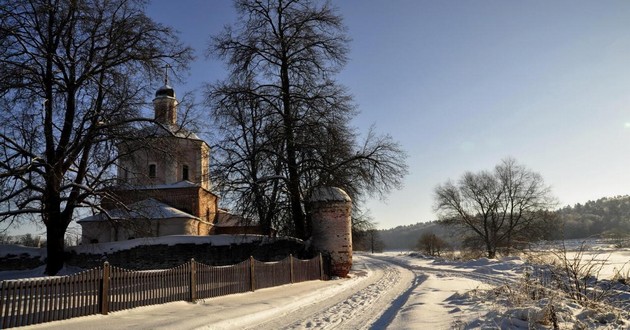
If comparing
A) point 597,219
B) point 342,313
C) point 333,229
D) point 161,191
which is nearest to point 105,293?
point 342,313

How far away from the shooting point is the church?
20531 mm

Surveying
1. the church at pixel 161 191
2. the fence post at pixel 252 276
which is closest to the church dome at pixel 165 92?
the church at pixel 161 191

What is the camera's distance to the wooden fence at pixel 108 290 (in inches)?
321

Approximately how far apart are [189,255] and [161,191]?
43.7 ft

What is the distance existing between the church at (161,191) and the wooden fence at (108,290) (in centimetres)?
887

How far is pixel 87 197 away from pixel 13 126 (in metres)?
4.38

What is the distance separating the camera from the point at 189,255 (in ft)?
76.1

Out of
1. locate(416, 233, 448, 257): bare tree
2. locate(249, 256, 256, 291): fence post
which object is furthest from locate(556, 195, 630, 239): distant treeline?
locate(249, 256, 256, 291): fence post

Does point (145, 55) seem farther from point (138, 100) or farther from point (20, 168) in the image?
point (20, 168)

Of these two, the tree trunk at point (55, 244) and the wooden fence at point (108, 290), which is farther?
the tree trunk at point (55, 244)

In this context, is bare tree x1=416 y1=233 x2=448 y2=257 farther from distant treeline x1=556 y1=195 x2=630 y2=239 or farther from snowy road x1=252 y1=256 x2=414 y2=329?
snowy road x1=252 y1=256 x2=414 y2=329

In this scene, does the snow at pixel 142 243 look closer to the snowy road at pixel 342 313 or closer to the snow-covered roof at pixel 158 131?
the snow-covered roof at pixel 158 131

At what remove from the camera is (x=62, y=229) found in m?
21.4

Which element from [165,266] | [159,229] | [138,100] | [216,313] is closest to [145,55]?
[138,100]
